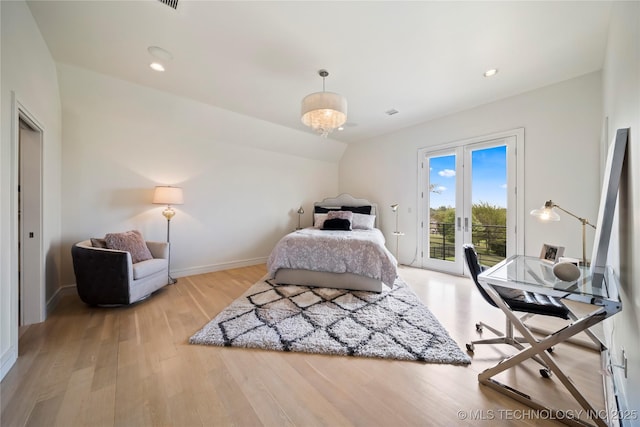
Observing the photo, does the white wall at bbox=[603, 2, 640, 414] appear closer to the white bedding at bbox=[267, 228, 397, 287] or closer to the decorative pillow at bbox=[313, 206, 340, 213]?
the white bedding at bbox=[267, 228, 397, 287]

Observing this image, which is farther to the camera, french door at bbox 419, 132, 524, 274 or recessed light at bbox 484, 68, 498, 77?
french door at bbox 419, 132, 524, 274

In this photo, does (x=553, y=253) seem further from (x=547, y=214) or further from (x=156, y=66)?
(x=156, y=66)

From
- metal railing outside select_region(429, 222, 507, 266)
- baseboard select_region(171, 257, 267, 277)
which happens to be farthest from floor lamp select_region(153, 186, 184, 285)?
metal railing outside select_region(429, 222, 507, 266)

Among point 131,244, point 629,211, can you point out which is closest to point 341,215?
point 131,244

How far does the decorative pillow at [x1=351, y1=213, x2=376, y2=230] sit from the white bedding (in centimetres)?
129

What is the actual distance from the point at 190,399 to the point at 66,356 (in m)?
1.22

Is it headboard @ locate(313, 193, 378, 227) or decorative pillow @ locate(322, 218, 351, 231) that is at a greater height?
headboard @ locate(313, 193, 378, 227)

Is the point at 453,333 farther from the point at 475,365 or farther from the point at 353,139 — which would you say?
the point at 353,139

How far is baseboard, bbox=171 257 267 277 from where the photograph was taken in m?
3.77

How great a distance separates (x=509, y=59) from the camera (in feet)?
8.04

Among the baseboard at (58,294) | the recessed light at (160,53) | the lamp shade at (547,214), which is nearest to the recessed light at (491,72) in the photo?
the lamp shade at (547,214)

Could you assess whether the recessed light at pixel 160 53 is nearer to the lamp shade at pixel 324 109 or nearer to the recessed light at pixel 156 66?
the recessed light at pixel 156 66

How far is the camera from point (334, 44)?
7.23 ft

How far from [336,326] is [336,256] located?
3.50ft
